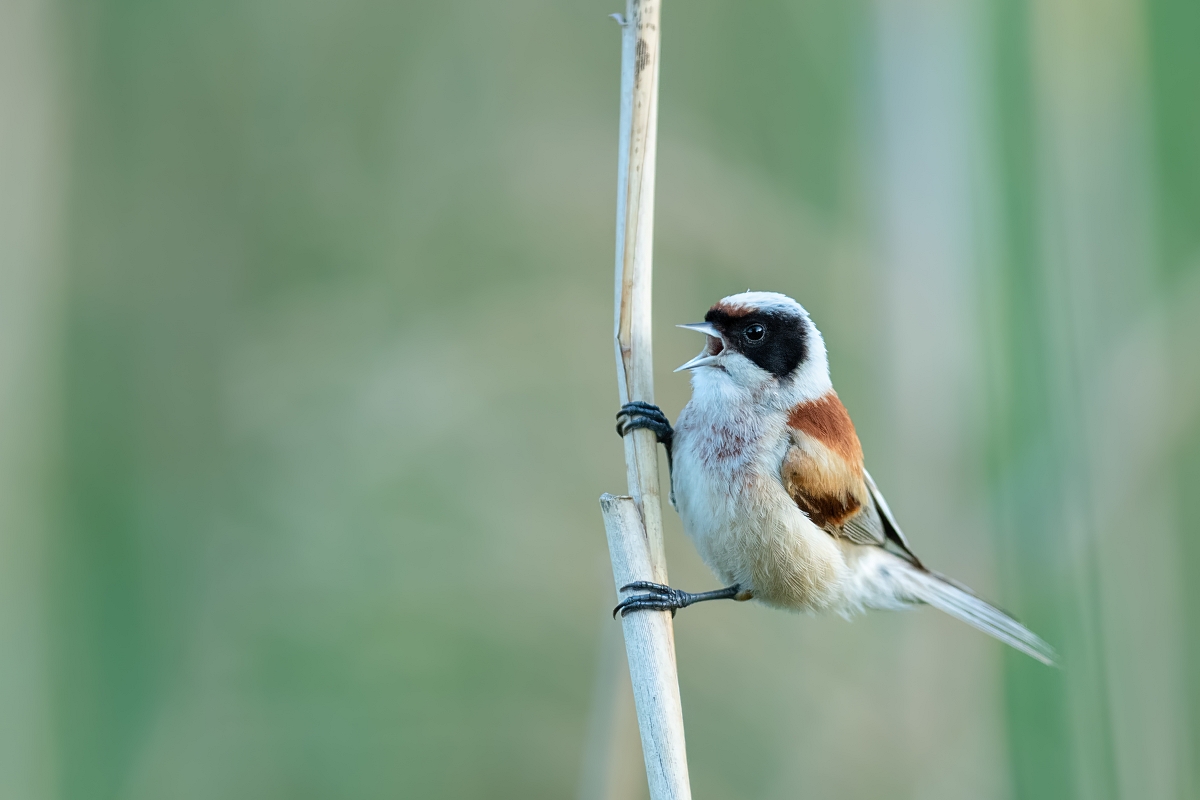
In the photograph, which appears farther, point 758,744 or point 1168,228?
point 758,744

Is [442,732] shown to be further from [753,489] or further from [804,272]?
[804,272]

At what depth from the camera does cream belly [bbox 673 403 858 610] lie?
199cm

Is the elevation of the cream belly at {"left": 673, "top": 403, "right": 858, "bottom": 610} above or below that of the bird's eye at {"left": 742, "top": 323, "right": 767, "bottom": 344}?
below

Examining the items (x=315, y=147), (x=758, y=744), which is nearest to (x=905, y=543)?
(x=758, y=744)

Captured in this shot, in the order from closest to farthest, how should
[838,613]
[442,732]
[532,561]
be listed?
[838,613], [442,732], [532,561]

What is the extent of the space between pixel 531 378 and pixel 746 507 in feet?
3.36

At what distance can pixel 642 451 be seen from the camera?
5.49 ft

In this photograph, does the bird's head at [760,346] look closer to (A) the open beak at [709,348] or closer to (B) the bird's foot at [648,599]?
(A) the open beak at [709,348]

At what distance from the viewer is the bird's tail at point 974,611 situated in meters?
1.70

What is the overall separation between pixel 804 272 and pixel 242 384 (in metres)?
1.69

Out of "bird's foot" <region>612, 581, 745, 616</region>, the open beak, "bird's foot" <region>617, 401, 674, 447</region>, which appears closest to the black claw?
"bird's foot" <region>612, 581, 745, 616</region>

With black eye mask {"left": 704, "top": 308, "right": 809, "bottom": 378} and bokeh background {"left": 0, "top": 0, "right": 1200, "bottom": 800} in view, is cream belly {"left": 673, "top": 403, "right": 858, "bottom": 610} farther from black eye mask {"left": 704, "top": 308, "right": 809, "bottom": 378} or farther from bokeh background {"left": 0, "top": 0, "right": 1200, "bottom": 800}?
bokeh background {"left": 0, "top": 0, "right": 1200, "bottom": 800}

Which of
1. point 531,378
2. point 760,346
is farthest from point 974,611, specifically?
point 531,378

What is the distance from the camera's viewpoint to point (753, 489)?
1.98 meters
